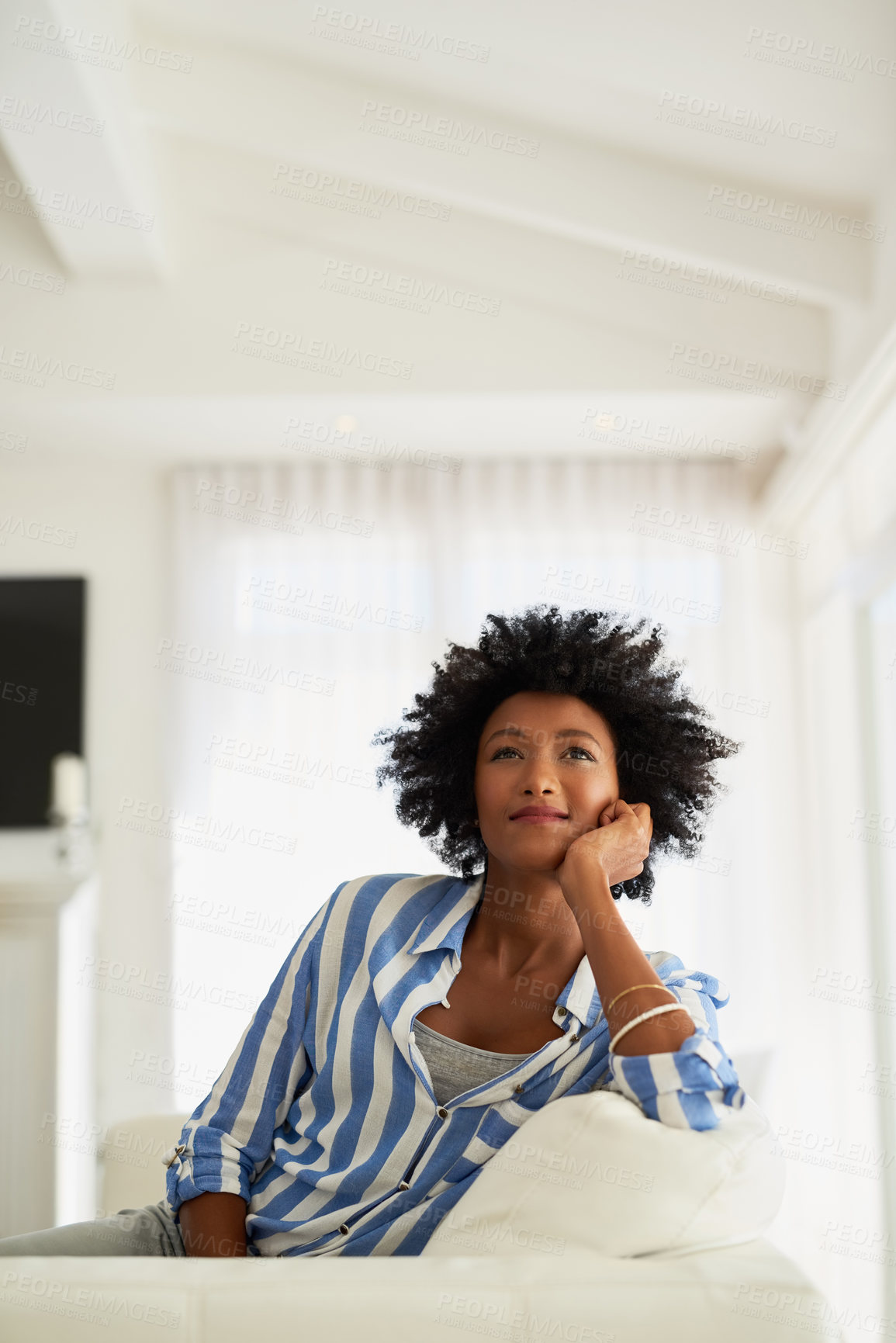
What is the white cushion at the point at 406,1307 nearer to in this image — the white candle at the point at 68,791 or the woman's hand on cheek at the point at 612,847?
the woman's hand on cheek at the point at 612,847

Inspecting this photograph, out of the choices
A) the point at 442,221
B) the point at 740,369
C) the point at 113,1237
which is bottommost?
the point at 113,1237

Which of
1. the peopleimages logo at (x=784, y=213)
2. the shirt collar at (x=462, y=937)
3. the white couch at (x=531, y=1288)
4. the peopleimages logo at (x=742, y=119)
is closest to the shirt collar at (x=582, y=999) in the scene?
the shirt collar at (x=462, y=937)

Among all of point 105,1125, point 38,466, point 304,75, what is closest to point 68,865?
point 105,1125

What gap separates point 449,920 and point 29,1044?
212 cm

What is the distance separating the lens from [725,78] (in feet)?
8.32

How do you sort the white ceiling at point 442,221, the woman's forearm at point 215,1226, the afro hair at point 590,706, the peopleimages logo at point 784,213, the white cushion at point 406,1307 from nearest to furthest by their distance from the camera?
1. the white cushion at point 406,1307
2. the woman's forearm at point 215,1226
3. the afro hair at point 590,706
4. the white ceiling at point 442,221
5. the peopleimages logo at point 784,213

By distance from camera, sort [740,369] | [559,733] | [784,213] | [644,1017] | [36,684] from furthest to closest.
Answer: [36,684] < [740,369] < [784,213] < [559,733] < [644,1017]

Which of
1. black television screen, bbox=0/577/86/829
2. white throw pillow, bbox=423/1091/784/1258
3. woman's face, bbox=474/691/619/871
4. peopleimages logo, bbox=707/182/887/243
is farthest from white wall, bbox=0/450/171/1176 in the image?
white throw pillow, bbox=423/1091/784/1258

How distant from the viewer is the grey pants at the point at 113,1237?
138 centimetres

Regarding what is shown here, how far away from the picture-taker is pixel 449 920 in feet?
5.28

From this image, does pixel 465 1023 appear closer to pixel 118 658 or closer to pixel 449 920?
pixel 449 920

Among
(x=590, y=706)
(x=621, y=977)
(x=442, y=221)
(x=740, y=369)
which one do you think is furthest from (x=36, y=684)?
(x=621, y=977)

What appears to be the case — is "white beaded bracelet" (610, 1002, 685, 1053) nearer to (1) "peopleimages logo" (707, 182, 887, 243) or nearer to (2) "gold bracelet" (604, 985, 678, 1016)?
(2) "gold bracelet" (604, 985, 678, 1016)

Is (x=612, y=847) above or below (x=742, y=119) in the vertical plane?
below
